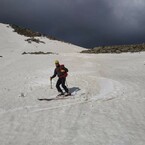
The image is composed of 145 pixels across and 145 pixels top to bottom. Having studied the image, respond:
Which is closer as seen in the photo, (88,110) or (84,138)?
(84,138)

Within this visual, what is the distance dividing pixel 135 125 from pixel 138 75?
1700 cm

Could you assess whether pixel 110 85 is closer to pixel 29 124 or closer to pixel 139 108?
pixel 139 108

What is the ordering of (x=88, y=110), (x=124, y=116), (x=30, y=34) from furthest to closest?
(x=30, y=34) < (x=88, y=110) < (x=124, y=116)

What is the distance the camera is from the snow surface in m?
14.7

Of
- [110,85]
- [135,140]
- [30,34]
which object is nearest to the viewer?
[135,140]

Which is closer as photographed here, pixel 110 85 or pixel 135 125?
pixel 135 125

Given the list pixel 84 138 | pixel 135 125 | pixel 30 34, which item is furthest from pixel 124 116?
pixel 30 34

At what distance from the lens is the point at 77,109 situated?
1925cm

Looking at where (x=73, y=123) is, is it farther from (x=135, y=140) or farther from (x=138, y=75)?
(x=138, y=75)

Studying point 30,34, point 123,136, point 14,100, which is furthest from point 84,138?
point 30,34

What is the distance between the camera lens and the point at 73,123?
54.5ft

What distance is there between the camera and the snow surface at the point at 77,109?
14.7 m

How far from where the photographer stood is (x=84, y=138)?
14.4 metres

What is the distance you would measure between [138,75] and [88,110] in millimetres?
14798
